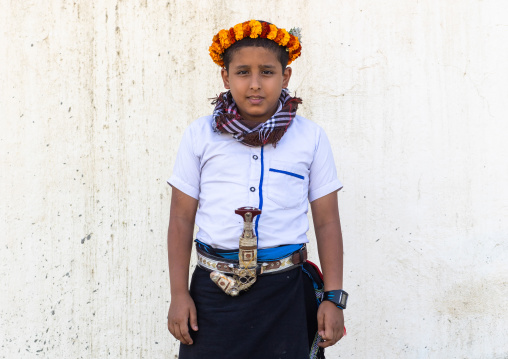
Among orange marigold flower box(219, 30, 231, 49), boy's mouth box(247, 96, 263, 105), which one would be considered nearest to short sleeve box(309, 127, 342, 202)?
boy's mouth box(247, 96, 263, 105)

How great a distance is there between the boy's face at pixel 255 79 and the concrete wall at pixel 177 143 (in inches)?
39.2

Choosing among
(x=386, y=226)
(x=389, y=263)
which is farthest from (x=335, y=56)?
(x=389, y=263)

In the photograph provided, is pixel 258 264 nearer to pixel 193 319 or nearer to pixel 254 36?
pixel 193 319

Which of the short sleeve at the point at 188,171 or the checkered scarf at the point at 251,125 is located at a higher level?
the checkered scarf at the point at 251,125

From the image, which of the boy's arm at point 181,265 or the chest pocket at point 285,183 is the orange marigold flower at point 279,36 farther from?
the boy's arm at point 181,265

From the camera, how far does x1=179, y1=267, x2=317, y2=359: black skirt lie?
6.72ft

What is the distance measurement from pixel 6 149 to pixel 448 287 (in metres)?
2.47

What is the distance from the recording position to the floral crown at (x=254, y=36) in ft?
7.04

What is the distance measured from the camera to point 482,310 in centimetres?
325

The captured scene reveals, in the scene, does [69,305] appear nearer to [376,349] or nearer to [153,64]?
[153,64]

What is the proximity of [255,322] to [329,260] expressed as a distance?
364 millimetres

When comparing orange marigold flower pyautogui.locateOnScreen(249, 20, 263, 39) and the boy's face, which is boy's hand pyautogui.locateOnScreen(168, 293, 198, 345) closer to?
the boy's face

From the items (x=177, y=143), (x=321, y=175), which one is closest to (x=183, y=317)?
(x=321, y=175)

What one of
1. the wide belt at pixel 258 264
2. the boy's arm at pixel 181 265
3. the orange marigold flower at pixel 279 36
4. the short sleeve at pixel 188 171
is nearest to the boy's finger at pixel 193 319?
the boy's arm at pixel 181 265
